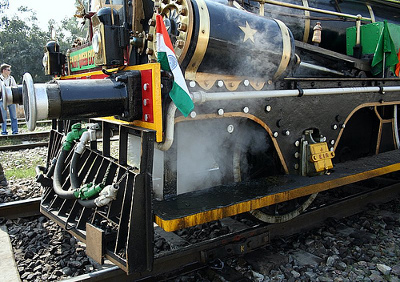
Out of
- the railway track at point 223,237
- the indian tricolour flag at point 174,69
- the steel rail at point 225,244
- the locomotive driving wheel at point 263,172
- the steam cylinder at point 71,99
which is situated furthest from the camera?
the locomotive driving wheel at point 263,172

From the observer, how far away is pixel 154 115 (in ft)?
7.51

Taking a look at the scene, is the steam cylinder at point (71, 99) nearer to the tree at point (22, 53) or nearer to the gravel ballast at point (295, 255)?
the gravel ballast at point (295, 255)

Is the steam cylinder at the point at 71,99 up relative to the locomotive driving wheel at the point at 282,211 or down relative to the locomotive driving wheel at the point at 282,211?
up

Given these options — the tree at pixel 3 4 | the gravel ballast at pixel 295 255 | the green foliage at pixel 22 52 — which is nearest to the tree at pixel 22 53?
the green foliage at pixel 22 52

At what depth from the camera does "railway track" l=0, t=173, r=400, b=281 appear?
2701mm

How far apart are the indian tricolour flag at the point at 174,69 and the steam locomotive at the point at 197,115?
20mm

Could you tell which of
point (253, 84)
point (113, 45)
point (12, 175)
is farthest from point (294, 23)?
point (12, 175)

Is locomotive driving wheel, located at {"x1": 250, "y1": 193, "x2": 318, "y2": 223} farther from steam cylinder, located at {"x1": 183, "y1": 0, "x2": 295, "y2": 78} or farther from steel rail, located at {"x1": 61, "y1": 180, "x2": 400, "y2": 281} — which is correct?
steam cylinder, located at {"x1": 183, "y1": 0, "x2": 295, "y2": 78}

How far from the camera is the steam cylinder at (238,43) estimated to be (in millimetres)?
2367

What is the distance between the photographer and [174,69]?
2.21 m

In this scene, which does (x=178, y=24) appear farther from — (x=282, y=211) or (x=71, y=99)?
(x=282, y=211)

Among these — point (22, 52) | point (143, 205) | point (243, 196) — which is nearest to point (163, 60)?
point (143, 205)

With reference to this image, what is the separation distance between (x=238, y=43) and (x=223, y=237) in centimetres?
155

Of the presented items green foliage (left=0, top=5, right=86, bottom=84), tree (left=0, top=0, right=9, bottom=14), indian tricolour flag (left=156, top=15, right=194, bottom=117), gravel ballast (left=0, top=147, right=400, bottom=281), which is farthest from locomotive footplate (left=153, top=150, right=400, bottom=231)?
tree (left=0, top=0, right=9, bottom=14)
